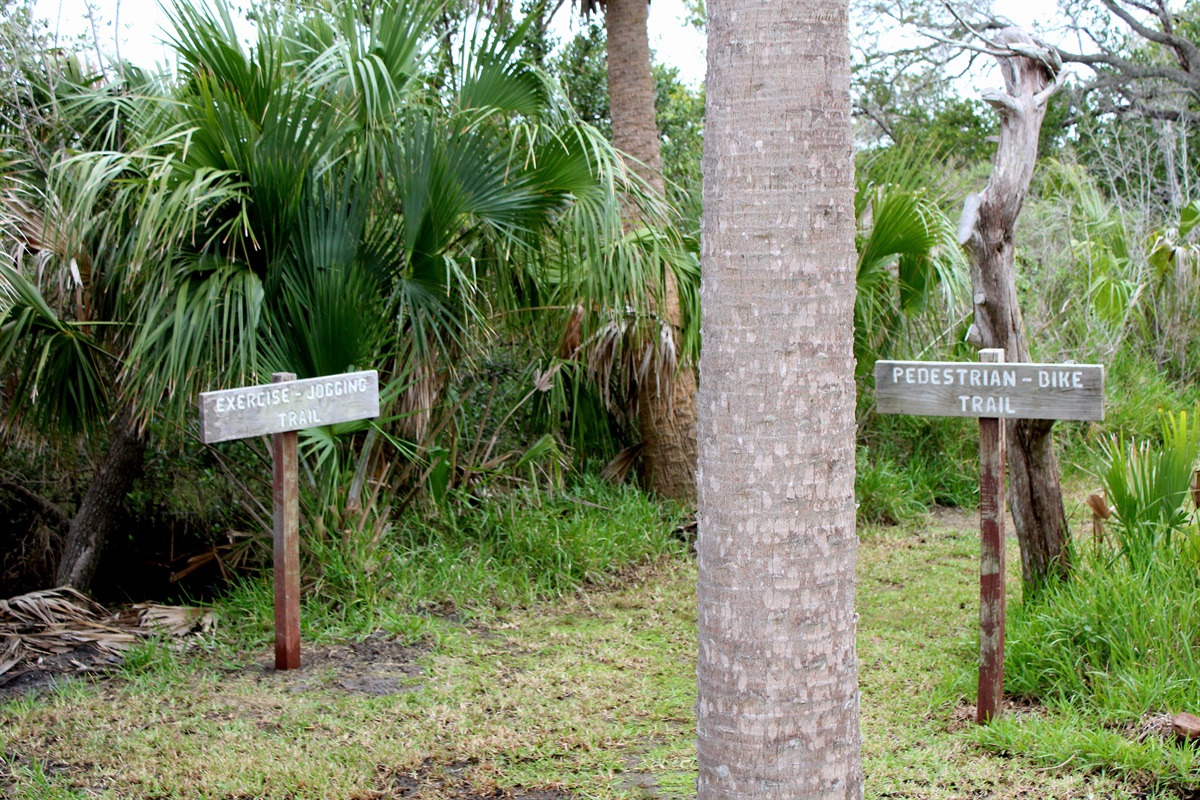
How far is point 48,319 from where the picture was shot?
5.30 m

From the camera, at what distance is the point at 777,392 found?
97.2 inches

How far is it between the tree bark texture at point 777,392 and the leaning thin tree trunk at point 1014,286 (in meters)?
2.52

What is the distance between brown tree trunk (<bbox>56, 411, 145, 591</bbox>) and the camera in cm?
631

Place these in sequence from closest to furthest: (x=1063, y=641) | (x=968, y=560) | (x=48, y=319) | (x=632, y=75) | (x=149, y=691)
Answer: (x=1063, y=641), (x=149, y=691), (x=48, y=319), (x=968, y=560), (x=632, y=75)

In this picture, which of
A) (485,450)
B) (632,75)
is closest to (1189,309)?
(632,75)

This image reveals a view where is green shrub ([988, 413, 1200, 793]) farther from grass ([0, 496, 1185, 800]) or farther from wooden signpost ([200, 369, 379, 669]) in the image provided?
wooden signpost ([200, 369, 379, 669])

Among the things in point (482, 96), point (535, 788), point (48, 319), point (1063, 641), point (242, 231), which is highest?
point (482, 96)

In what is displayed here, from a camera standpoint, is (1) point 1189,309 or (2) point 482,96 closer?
(2) point 482,96

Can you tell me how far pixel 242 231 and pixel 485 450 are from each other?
7.38 ft

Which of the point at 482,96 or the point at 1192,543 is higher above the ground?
the point at 482,96

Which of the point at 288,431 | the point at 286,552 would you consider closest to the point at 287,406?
the point at 288,431

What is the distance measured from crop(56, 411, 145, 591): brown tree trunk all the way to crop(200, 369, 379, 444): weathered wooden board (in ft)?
5.67

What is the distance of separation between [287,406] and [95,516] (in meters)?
2.07

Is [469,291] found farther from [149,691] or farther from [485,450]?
[149,691]
